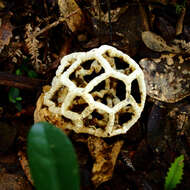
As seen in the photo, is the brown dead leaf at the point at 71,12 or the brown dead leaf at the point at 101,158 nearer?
the brown dead leaf at the point at 101,158

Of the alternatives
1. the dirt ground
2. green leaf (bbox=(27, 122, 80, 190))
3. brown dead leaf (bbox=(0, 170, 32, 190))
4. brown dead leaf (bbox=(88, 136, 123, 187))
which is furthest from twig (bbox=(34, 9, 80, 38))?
green leaf (bbox=(27, 122, 80, 190))

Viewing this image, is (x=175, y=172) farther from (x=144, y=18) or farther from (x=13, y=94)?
(x=13, y=94)

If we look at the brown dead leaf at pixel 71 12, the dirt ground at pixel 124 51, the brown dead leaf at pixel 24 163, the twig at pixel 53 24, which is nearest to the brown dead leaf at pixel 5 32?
the dirt ground at pixel 124 51

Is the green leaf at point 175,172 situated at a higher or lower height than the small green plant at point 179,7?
lower

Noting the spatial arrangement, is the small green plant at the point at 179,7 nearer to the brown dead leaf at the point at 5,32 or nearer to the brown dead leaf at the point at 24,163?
the brown dead leaf at the point at 5,32

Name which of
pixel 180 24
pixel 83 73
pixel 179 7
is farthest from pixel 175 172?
pixel 179 7
